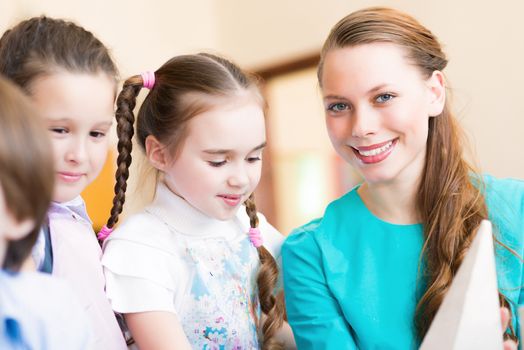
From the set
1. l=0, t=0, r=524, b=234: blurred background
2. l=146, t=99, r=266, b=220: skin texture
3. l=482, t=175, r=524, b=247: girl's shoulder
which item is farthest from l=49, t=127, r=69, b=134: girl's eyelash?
l=482, t=175, r=524, b=247: girl's shoulder

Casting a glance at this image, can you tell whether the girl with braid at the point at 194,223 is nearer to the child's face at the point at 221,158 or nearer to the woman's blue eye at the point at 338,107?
the child's face at the point at 221,158

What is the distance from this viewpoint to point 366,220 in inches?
51.7

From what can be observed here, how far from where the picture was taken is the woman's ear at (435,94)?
1.25m

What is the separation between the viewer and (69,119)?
37.1 inches

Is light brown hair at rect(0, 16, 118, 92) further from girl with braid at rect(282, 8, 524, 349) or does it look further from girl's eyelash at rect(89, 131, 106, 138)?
girl with braid at rect(282, 8, 524, 349)

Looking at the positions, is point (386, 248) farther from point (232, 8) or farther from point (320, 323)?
point (232, 8)

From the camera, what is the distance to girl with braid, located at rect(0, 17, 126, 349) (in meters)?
0.94

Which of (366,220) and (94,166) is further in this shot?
(366,220)

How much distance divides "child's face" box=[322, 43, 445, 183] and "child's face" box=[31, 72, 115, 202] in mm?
466

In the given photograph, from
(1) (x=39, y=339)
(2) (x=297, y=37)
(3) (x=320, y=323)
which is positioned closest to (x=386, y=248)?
(3) (x=320, y=323)

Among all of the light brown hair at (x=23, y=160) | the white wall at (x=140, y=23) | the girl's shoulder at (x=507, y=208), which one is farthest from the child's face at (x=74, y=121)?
the white wall at (x=140, y=23)

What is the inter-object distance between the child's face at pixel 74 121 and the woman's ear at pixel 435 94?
2.13 ft

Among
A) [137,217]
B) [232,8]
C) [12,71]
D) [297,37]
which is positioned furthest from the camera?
[232,8]

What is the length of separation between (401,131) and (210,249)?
→ 1.44ft
